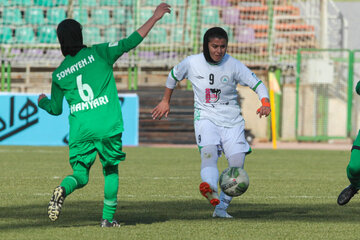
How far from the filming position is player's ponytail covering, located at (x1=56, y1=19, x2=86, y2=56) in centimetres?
651

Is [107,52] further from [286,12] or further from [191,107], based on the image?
[286,12]

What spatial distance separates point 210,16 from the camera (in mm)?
25656

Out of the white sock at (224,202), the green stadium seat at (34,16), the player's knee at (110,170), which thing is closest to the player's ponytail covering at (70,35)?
the player's knee at (110,170)

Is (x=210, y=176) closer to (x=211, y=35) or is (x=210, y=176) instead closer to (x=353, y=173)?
(x=211, y=35)

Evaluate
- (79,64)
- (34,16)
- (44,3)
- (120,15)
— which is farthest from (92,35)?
(79,64)

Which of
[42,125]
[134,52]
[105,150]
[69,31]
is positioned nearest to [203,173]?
[105,150]

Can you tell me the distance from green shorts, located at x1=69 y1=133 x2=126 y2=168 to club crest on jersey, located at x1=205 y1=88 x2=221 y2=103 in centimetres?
124

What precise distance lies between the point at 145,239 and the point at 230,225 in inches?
43.6

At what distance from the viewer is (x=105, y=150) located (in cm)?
656

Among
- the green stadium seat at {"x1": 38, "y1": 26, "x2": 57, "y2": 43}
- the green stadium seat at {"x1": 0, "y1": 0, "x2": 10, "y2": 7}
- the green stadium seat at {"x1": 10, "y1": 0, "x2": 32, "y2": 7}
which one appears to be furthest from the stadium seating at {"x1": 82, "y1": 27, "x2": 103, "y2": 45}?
the green stadium seat at {"x1": 0, "y1": 0, "x2": 10, "y2": 7}

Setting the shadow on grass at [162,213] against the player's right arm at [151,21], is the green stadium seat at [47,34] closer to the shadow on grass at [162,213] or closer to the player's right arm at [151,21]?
the shadow on grass at [162,213]

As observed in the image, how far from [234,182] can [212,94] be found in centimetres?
87

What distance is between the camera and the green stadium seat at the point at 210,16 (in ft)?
83.8

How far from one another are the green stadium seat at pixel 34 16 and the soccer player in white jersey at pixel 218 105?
18487mm
